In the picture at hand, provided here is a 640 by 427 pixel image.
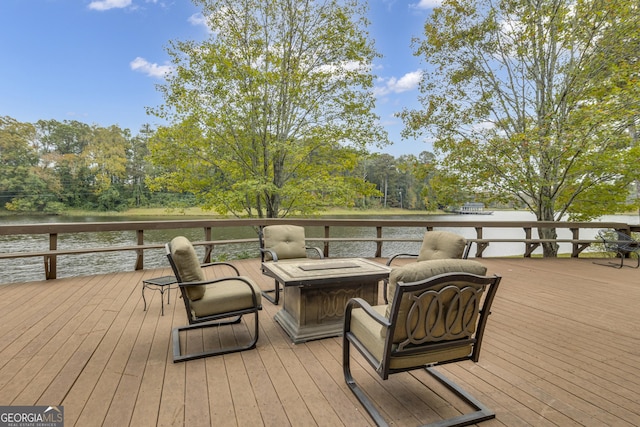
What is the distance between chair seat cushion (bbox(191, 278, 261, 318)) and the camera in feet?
7.27

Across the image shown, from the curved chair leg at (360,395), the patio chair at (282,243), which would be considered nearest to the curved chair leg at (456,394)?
the curved chair leg at (360,395)

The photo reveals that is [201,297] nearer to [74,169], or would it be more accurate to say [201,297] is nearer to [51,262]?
[51,262]

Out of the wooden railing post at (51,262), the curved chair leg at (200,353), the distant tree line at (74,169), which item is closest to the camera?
the curved chair leg at (200,353)

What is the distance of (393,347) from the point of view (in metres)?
1.47

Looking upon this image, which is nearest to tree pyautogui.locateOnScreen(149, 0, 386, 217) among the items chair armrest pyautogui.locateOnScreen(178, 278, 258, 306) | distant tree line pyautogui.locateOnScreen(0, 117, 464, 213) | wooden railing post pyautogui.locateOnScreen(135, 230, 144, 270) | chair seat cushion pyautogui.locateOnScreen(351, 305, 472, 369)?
wooden railing post pyautogui.locateOnScreen(135, 230, 144, 270)

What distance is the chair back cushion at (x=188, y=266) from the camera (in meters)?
2.18

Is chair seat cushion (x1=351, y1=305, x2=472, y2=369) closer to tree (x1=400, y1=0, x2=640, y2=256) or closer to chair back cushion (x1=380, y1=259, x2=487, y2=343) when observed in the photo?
chair back cushion (x1=380, y1=259, x2=487, y2=343)

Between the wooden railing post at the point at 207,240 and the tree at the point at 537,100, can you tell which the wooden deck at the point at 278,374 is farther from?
the tree at the point at 537,100

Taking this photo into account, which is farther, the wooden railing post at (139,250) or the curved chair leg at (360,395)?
the wooden railing post at (139,250)

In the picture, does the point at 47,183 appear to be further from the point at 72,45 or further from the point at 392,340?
the point at 392,340

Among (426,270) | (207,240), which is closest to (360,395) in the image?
(426,270)

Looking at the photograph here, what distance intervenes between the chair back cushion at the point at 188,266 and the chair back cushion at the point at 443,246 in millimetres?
2338

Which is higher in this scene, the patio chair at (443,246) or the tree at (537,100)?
the tree at (537,100)

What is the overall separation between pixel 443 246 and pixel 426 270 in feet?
6.36
